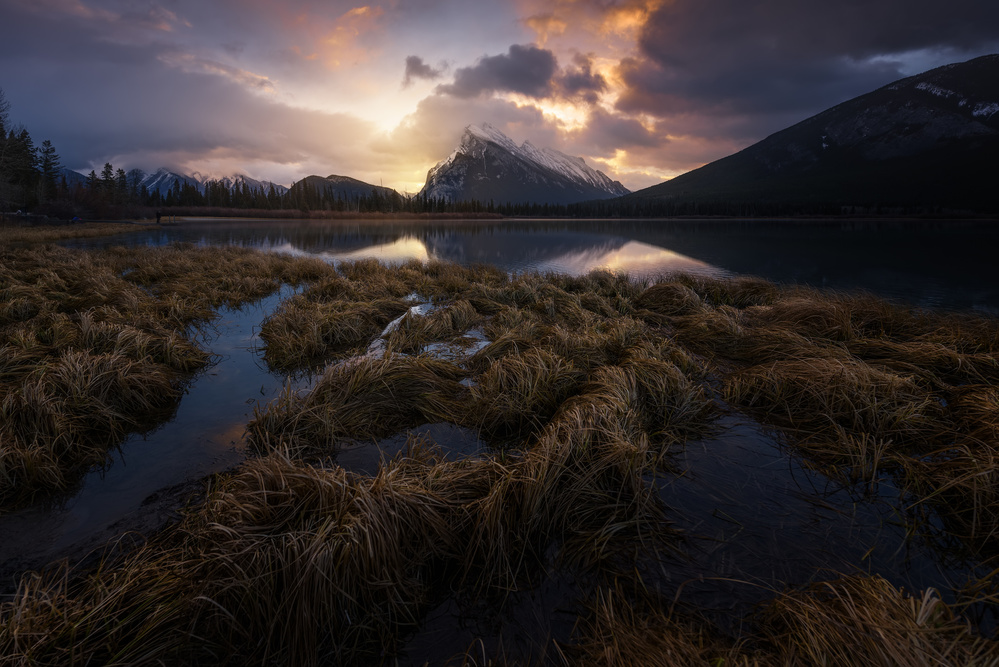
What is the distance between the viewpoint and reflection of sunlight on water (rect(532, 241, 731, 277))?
19844mm

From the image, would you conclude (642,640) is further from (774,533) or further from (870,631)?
(774,533)

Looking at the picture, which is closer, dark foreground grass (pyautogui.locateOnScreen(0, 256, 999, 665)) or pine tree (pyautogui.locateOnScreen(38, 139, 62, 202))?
dark foreground grass (pyautogui.locateOnScreen(0, 256, 999, 665))

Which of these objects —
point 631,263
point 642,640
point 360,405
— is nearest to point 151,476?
point 360,405

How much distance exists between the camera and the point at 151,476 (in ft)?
12.2

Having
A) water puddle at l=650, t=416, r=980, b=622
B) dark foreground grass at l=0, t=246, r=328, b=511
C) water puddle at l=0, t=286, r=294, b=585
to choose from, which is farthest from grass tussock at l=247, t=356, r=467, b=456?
water puddle at l=650, t=416, r=980, b=622

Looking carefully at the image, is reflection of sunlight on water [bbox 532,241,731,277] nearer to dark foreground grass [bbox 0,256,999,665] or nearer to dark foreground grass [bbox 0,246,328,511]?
dark foreground grass [bbox 0,256,999,665]

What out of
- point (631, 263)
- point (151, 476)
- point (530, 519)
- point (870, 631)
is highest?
point (631, 263)

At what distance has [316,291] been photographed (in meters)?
12.3

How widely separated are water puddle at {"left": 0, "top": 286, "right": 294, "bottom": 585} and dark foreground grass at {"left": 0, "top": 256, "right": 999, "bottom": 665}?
0.34m

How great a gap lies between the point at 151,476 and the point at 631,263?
23073mm

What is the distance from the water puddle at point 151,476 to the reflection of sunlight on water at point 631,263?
1494cm

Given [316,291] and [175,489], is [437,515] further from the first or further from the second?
[316,291]

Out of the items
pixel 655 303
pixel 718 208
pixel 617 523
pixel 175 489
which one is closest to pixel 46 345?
pixel 175 489

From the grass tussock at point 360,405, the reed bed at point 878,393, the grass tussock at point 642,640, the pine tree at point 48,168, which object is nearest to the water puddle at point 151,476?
the grass tussock at point 360,405
